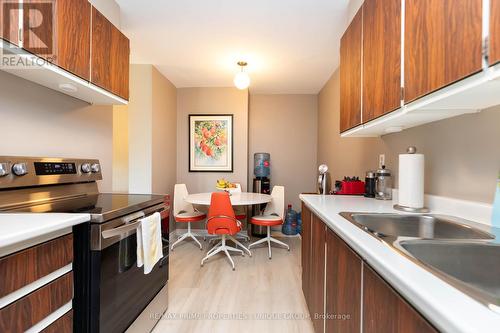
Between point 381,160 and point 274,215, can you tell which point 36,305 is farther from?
point 274,215

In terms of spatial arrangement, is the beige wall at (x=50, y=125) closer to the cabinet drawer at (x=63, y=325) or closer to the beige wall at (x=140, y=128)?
the cabinet drawer at (x=63, y=325)

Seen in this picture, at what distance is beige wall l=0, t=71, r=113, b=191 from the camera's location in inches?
53.1

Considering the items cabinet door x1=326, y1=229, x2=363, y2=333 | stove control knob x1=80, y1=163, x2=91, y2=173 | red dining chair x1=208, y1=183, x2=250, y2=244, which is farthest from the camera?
red dining chair x1=208, y1=183, x2=250, y2=244

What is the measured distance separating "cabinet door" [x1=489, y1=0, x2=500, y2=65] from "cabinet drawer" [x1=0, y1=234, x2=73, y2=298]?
1.46 meters

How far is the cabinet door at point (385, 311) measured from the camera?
0.54 metres

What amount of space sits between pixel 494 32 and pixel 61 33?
1.79 meters

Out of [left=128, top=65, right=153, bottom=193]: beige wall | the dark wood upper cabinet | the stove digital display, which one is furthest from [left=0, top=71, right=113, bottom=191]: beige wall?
[left=128, top=65, right=153, bottom=193]: beige wall

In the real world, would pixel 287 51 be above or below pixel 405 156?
above

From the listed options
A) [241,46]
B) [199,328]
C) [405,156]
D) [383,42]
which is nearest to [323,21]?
[241,46]

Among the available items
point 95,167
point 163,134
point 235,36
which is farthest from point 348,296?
point 163,134

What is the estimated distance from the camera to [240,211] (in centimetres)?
370

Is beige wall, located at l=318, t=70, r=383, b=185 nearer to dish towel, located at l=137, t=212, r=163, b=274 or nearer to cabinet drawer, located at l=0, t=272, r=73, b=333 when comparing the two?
dish towel, located at l=137, t=212, r=163, b=274

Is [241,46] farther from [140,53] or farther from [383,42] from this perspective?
[383,42]

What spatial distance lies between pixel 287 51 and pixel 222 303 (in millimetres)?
2623
